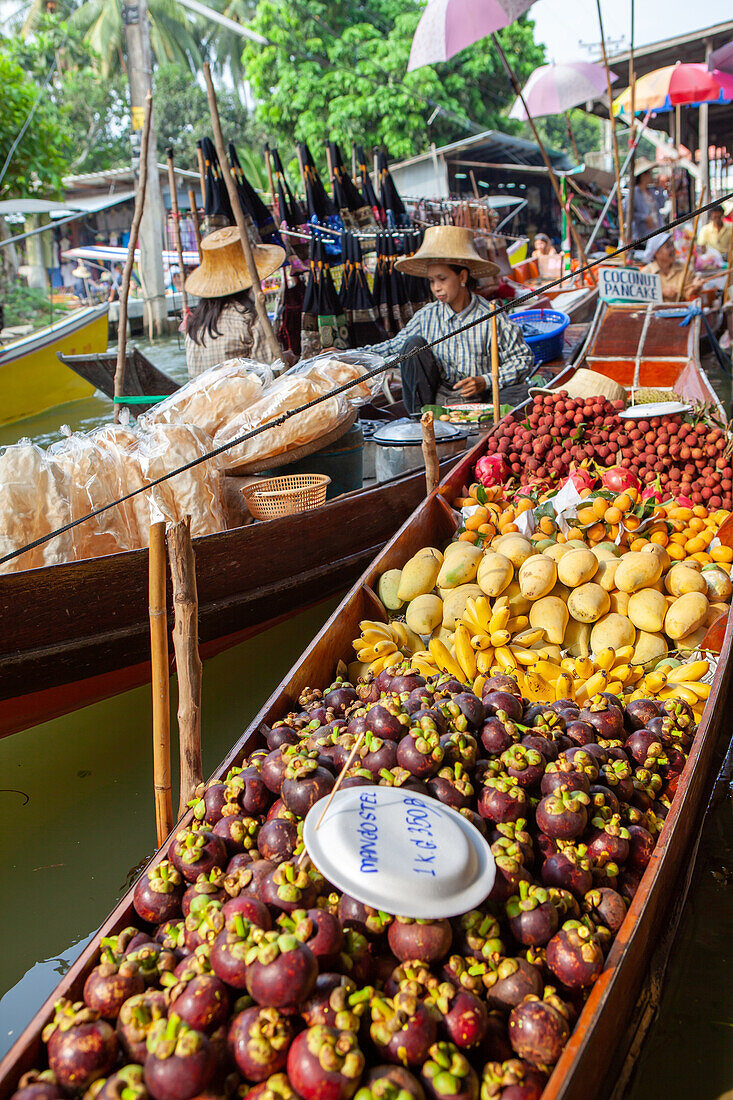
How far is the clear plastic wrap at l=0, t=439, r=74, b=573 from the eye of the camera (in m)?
2.78

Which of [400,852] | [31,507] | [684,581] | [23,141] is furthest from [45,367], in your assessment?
[400,852]

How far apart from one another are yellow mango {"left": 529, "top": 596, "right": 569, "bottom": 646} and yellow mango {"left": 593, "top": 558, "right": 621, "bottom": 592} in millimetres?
179

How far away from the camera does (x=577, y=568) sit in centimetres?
249

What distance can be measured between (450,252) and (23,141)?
8476 millimetres

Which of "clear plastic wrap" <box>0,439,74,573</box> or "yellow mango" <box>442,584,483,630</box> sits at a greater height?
"clear plastic wrap" <box>0,439,74,573</box>

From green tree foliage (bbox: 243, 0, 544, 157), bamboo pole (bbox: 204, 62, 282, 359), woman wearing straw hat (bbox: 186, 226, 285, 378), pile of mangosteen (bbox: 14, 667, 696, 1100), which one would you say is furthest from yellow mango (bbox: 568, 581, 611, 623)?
green tree foliage (bbox: 243, 0, 544, 157)

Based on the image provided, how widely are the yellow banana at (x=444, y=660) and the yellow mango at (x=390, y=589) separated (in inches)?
15.4

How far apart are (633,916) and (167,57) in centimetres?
2914

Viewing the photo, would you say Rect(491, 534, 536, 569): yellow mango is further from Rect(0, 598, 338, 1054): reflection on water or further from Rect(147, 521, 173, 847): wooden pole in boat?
Rect(0, 598, 338, 1054): reflection on water

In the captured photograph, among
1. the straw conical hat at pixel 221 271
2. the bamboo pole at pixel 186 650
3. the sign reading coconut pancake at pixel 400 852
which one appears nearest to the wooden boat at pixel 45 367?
the straw conical hat at pixel 221 271

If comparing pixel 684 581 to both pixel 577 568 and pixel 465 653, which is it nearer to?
pixel 577 568

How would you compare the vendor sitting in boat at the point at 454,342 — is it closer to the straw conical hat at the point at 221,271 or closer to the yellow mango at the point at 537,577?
the straw conical hat at the point at 221,271

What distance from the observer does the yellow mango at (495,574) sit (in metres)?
2.50

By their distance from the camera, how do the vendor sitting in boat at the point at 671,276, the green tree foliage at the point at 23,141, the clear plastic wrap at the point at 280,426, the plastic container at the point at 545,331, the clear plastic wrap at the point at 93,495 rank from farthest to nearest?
the green tree foliage at the point at 23,141
the vendor sitting in boat at the point at 671,276
the plastic container at the point at 545,331
the clear plastic wrap at the point at 280,426
the clear plastic wrap at the point at 93,495
